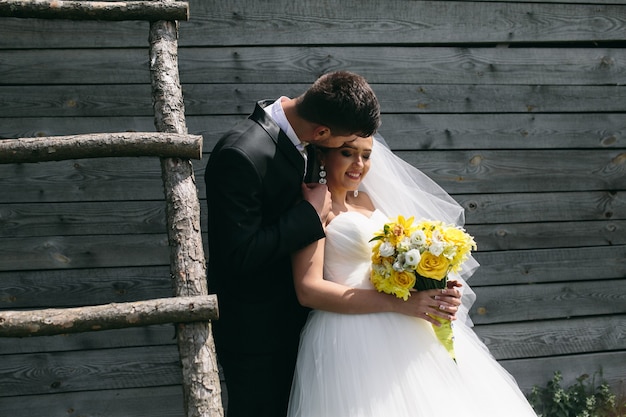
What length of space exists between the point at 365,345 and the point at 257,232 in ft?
2.18

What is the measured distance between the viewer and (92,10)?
303cm

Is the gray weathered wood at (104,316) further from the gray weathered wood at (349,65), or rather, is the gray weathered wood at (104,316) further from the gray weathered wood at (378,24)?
the gray weathered wood at (378,24)

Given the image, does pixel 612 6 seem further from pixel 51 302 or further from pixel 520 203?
pixel 51 302

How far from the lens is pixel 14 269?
4.07 meters

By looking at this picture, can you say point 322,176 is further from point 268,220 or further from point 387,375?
point 387,375

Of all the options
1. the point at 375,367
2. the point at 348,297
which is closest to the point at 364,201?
the point at 348,297

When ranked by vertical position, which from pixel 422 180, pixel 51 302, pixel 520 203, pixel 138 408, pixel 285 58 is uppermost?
pixel 285 58

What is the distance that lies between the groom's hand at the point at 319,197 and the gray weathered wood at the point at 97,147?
1.87ft

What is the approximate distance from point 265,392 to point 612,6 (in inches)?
130

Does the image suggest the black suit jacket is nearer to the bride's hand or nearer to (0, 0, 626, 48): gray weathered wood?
the bride's hand

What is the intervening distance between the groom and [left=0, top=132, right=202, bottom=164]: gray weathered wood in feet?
0.85

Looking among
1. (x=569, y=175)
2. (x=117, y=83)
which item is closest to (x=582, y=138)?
(x=569, y=175)

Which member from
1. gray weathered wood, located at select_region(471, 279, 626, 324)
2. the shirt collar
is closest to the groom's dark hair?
the shirt collar

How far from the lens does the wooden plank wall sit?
13.3 feet
